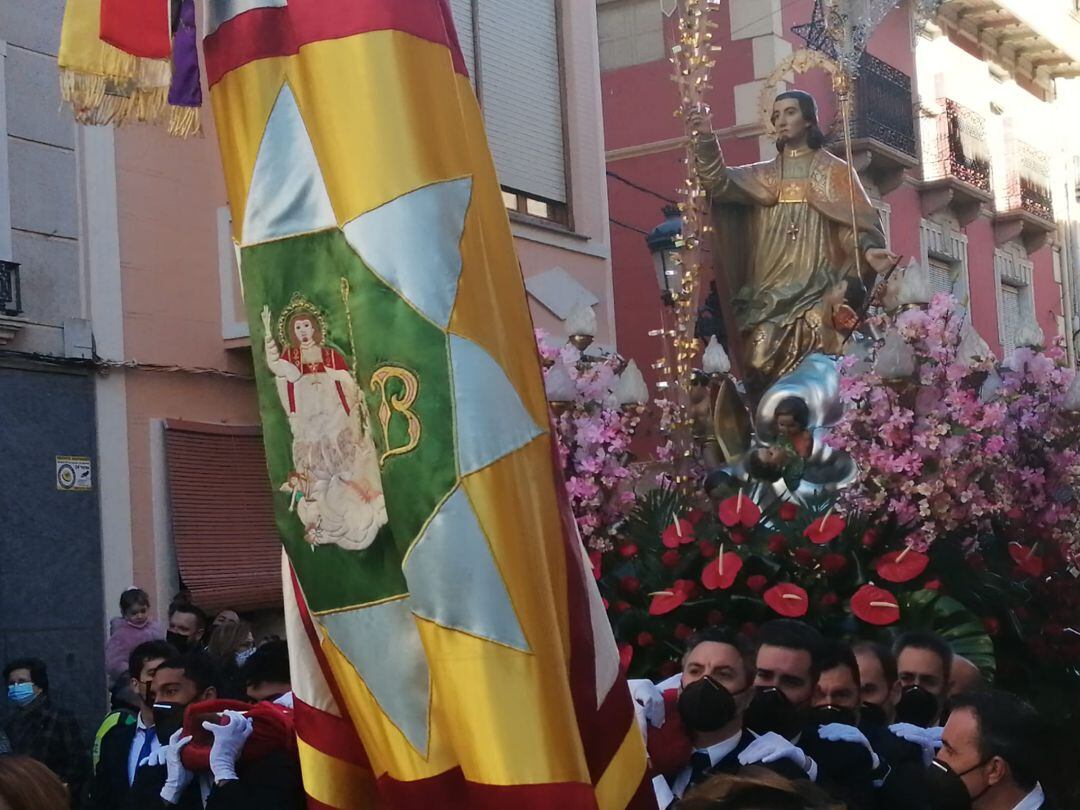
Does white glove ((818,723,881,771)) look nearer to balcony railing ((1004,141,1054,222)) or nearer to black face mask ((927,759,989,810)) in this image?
black face mask ((927,759,989,810))


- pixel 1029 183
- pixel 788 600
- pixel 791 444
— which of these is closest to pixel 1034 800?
pixel 788 600

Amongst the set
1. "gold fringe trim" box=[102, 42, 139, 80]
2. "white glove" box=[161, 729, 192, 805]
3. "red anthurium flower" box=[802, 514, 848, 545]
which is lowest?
"white glove" box=[161, 729, 192, 805]

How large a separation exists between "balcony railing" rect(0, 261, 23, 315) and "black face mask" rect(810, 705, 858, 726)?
6770 mm

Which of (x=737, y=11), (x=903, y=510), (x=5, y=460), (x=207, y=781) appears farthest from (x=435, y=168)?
(x=737, y=11)

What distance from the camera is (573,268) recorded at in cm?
1392

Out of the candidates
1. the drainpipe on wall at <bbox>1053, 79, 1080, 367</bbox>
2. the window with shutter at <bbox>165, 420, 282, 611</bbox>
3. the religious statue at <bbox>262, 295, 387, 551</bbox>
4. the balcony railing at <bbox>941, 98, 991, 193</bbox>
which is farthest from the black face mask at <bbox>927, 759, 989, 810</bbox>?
the drainpipe on wall at <bbox>1053, 79, 1080, 367</bbox>

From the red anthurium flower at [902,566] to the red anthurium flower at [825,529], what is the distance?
6.3 inches

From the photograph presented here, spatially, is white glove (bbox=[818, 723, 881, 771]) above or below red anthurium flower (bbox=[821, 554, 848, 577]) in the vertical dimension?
below

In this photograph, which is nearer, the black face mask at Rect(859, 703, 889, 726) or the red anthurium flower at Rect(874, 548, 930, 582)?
the black face mask at Rect(859, 703, 889, 726)

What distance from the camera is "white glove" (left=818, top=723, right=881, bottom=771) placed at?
3828mm

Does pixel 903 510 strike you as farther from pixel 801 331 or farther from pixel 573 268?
pixel 573 268

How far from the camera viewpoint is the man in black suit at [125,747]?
4.87 meters

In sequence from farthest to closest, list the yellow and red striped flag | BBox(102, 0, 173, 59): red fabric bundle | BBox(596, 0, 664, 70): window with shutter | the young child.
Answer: BBox(596, 0, 664, 70): window with shutter, the young child, BBox(102, 0, 173, 59): red fabric bundle, the yellow and red striped flag

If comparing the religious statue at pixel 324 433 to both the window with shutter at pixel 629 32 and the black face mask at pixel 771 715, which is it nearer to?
the black face mask at pixel 771 715
